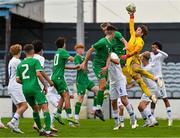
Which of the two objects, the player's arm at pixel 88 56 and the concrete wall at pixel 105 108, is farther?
the concrete wall at pixel 105 108

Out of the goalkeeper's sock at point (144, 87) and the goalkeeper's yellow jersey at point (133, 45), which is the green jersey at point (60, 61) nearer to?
the goalkeeper's yellow jersey at point (133, 45)

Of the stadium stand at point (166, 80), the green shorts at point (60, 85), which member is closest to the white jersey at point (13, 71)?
the green shorts at point (60, 85)

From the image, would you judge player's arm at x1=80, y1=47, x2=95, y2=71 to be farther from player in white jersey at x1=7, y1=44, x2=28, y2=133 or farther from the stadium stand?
the stadium stand

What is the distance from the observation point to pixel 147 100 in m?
20.4

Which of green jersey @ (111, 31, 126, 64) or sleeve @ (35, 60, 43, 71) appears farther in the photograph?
green jersey @ (111, 31, 126, 64)

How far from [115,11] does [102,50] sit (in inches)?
890

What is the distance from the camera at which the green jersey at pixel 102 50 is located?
18172 mm

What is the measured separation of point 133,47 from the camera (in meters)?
19.3

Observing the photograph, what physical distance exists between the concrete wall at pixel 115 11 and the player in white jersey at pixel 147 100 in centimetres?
1904

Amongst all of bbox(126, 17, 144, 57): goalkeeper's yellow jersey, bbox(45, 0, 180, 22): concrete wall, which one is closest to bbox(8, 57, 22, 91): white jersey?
bbox(126, 17, 144, 57): goalkeeper's yellow jersey

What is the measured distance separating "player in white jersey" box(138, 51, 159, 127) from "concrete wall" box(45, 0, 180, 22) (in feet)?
62.5

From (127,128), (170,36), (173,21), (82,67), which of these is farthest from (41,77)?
(173,21)

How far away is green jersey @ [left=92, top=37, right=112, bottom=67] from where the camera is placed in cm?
1817

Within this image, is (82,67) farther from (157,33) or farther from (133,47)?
(157,33)
